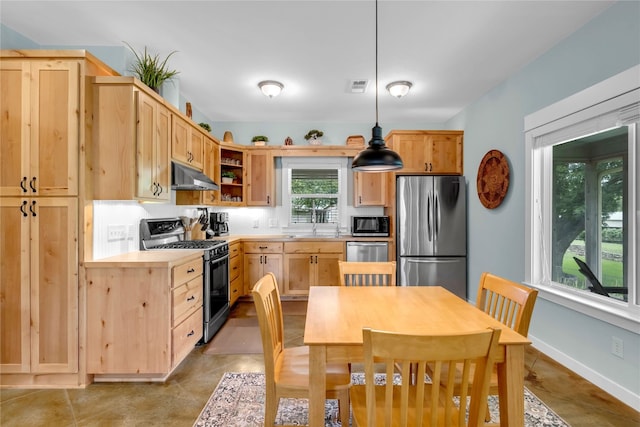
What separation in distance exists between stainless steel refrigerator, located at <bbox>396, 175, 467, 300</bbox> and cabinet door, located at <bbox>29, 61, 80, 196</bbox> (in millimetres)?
3428

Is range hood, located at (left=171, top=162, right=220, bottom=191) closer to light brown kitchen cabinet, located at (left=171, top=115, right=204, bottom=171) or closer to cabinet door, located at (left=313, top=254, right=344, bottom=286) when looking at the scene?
light brown kitchen cabinet, located at (left=171, top=115, right=204, bottom=171)

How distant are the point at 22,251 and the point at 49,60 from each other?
1358 mm

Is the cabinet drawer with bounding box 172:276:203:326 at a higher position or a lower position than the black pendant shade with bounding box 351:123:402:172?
lower

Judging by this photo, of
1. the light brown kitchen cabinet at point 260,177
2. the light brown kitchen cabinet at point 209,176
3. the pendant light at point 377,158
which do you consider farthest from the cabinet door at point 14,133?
the light brown kitchen cabinet at point 260,177

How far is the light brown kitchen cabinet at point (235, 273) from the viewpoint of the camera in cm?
394

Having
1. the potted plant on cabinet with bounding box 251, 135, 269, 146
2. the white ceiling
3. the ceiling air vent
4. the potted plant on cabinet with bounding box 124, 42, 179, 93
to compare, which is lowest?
the potted plant on cabinet with bounding box 251, 135, 269, 146

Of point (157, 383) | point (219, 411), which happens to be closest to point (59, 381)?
point (157, 383)

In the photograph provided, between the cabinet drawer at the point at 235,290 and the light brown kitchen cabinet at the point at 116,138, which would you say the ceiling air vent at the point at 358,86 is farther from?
the cabinet drawer at the point at 235,290

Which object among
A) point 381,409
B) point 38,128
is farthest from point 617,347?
point 38,128

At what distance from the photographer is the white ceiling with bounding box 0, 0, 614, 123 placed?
2.28m

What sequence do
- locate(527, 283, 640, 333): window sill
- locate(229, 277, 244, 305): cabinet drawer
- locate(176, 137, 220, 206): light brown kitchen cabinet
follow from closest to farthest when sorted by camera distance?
locate(527, 283, 640, 333): window sill → locate(176, 137, 220, 206): light brown kitchen cabinet → locate(229, 277, 244, 305): cabinet drawer

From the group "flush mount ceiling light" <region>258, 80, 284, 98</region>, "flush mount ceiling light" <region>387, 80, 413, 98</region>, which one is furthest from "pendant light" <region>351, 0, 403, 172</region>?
"flush mount ceiling light" <region>258, 80, 284, 98</region>

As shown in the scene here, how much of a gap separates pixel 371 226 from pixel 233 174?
7.23 ft

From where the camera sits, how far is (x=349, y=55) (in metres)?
2.94
